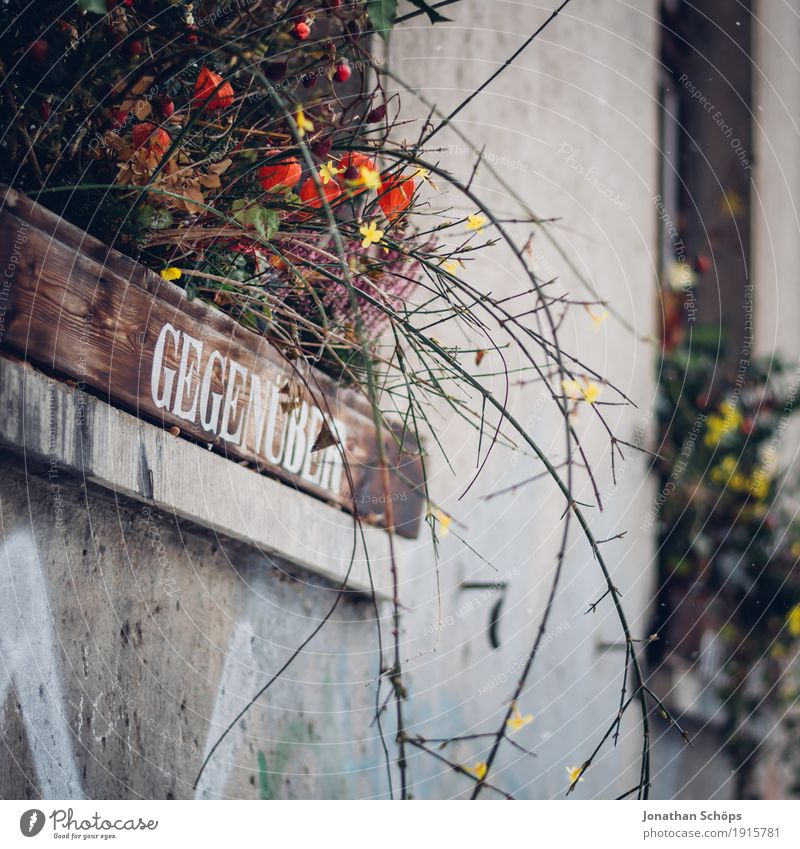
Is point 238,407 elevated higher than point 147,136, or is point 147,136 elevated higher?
point 147,136

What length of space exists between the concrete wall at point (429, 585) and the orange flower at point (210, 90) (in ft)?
0.56

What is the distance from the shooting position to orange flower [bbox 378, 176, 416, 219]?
615 millimetres

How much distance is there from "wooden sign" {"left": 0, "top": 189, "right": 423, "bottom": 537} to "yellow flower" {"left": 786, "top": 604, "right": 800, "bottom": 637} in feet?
2.95

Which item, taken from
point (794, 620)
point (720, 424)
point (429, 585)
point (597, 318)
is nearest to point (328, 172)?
point (597, 318)

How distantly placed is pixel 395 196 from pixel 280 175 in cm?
9

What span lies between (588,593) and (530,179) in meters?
0.60

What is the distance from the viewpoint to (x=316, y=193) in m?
0.61

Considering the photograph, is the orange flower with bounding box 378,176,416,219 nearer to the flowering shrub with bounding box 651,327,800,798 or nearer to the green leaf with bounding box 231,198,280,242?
the green leaf with bounding box 231,198,280,242

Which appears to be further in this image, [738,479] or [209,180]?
[738,479]

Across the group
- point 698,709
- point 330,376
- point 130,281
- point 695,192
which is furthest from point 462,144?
point 698,709

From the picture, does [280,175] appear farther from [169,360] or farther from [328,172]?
[169,360]

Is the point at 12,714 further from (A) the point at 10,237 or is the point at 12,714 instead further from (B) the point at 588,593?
(B) the point at 588,593

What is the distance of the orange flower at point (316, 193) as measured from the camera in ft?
1.99

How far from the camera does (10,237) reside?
0.48 metres
